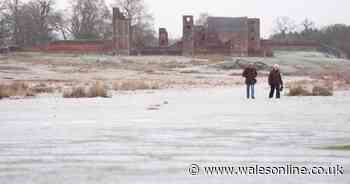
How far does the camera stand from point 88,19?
96500mm

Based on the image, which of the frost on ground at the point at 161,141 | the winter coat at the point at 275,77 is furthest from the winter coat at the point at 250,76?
the frost on ground at the point at 161,141

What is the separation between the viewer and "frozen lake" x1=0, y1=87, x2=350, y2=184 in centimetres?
651

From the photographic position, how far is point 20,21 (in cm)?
8850

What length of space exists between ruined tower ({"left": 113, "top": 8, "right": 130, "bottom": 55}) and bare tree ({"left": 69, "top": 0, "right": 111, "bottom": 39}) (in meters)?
15.0

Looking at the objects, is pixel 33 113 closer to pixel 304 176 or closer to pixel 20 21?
pixel 304 176

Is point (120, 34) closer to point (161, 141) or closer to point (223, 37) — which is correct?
point (223, 37)

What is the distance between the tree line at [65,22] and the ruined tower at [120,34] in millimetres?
4091

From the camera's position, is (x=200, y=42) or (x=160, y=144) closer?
(x=160, y=144)

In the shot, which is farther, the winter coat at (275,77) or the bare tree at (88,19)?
the bare tree at (88,19)

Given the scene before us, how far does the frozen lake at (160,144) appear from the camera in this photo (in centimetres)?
651

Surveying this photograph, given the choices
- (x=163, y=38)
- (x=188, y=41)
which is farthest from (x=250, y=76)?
(x=163, y=38)

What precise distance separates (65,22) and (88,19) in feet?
14.8

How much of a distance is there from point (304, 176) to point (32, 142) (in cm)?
455

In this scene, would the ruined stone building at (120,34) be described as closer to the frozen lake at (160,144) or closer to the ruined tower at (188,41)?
the ruined tower at (188,41)
